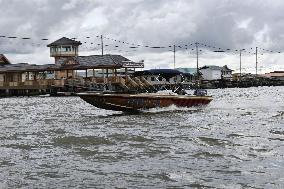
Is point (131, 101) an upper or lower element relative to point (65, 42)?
lower

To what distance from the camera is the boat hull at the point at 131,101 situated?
77.4 ft

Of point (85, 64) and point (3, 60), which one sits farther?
point (3, 60)

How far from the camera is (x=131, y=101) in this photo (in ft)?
79.6

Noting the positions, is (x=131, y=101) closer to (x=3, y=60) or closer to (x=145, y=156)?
(x=145, y=156)

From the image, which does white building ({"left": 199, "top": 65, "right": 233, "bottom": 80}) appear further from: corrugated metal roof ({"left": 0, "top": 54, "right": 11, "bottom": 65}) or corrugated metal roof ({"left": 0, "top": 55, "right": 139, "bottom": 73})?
corrugated metal roof ({"left": 0, "top": 55, "right": 139, "bottom": 73})

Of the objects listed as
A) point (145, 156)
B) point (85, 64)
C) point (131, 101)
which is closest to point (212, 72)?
point (85, 64)

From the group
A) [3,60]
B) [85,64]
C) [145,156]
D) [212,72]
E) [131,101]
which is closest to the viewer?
[145,156]

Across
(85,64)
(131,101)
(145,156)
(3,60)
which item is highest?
(3,60)

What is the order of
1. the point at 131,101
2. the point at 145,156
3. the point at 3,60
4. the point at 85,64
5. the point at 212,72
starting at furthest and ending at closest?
the point at 212,72, the point at 3,60, the point at 85,64, the point at 131,101, the point at 145,156

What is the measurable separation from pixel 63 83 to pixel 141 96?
39483mm

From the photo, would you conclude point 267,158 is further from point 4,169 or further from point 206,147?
point 4,169

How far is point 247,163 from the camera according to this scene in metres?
10.1

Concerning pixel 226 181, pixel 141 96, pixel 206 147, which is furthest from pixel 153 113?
pixel 226 181

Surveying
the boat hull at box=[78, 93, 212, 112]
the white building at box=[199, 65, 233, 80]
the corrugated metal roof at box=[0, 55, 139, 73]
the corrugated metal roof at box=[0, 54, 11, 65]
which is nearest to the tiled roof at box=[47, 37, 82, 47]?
the corrugated metal roof at box=[0, 54, 11, 65]
